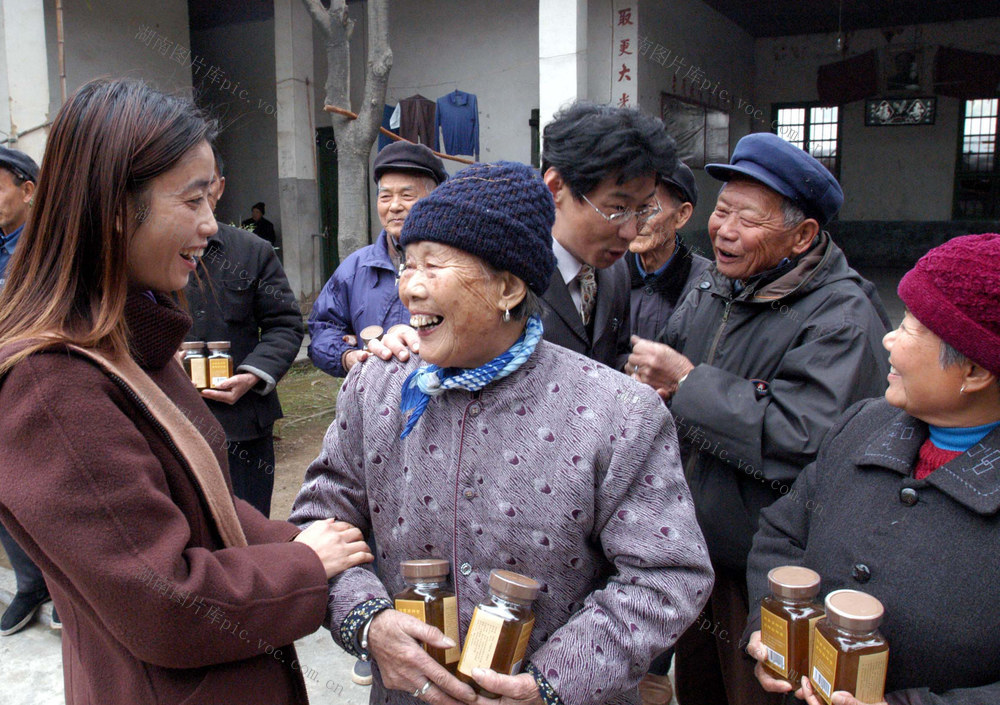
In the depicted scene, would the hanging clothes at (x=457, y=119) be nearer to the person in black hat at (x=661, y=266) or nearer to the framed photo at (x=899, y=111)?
the person in black hat at (x=661, y=266)

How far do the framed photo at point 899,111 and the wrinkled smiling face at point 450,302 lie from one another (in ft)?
53.5

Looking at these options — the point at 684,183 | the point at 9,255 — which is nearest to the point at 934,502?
the point at 684,183

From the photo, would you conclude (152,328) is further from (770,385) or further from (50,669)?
(50,669)

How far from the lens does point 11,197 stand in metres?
3.44

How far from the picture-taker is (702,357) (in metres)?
2.39

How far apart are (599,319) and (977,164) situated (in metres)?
15.7

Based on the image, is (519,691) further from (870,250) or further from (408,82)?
(870,250)

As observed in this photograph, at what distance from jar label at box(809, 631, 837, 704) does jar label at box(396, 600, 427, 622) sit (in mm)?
732

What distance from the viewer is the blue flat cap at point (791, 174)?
217 centimetres

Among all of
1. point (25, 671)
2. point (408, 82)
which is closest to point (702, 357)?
point (25, 671)

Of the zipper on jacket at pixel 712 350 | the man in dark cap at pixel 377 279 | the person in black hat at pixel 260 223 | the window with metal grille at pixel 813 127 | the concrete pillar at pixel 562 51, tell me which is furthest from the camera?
the window with metal grille at pixel 813 127

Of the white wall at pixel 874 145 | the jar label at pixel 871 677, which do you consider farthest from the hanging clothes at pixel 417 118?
the jar label at pixel 871 677

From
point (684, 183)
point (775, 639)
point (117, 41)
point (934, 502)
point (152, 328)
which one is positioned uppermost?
point (117, 41)

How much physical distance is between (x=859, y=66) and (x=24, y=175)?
583 inches
